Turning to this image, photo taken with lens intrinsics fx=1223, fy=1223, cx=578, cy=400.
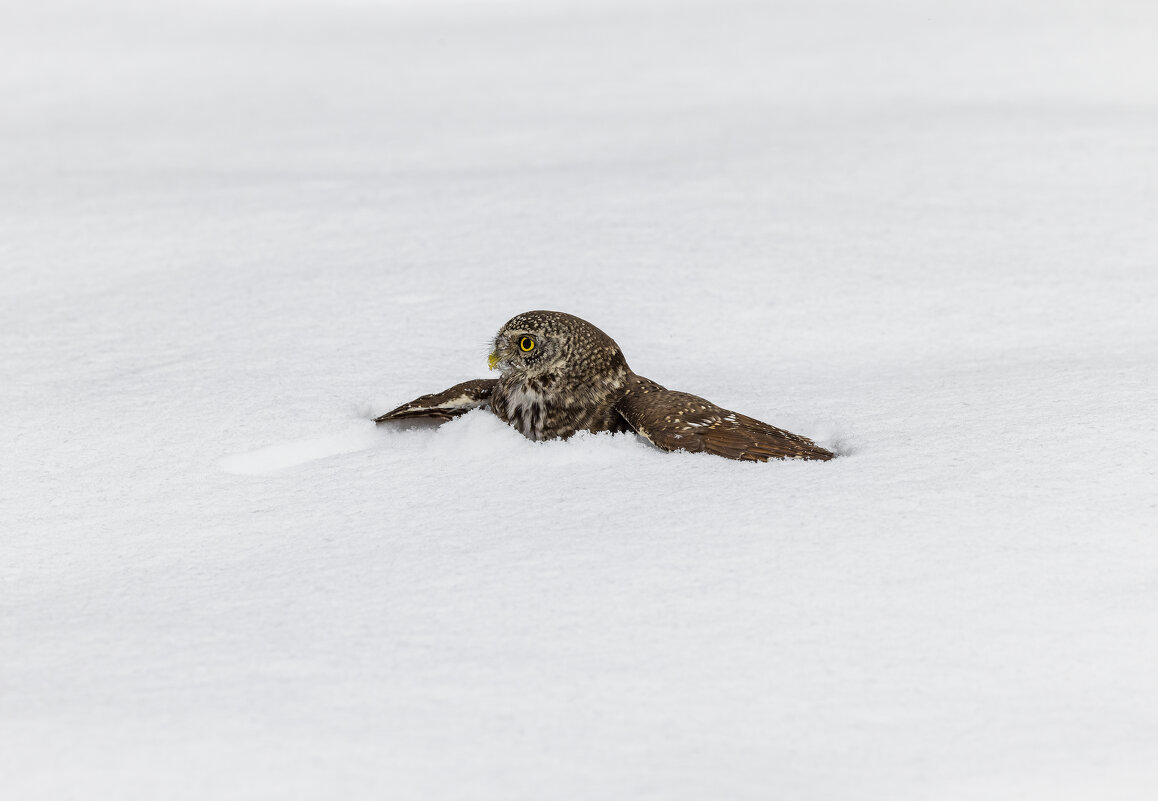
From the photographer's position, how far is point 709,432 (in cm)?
382

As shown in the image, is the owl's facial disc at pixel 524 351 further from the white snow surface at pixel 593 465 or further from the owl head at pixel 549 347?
the white snow surface at pixel 593 465

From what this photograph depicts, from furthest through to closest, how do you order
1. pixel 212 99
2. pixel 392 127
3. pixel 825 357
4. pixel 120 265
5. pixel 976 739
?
pixel 212 99 → pixel 392 127 → pixel 120 265 → pixel 825 357 → pixel 976 739

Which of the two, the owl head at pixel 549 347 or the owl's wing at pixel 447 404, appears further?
the owl's wing at pixel 447 404

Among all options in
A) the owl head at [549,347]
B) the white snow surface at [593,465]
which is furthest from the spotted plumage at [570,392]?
the white snow surface at [593,465]

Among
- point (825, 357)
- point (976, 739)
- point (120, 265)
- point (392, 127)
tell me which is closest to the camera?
point (976, 739)

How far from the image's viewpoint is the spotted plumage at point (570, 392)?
3.93m

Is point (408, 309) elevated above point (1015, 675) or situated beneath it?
elevated above

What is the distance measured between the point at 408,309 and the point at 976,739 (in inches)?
151

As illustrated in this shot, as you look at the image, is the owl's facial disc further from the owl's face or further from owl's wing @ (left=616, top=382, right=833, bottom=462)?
owl's wing @ (left=616, top=382, right=833, bottom=462)

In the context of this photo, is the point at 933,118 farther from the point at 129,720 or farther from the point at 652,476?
the point at 129,720

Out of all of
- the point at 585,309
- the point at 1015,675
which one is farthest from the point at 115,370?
the point at 1015,675

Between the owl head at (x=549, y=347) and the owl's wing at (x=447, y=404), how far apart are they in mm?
217

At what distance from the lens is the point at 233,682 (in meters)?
2.67

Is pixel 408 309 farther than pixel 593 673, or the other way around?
pixel 408 309
